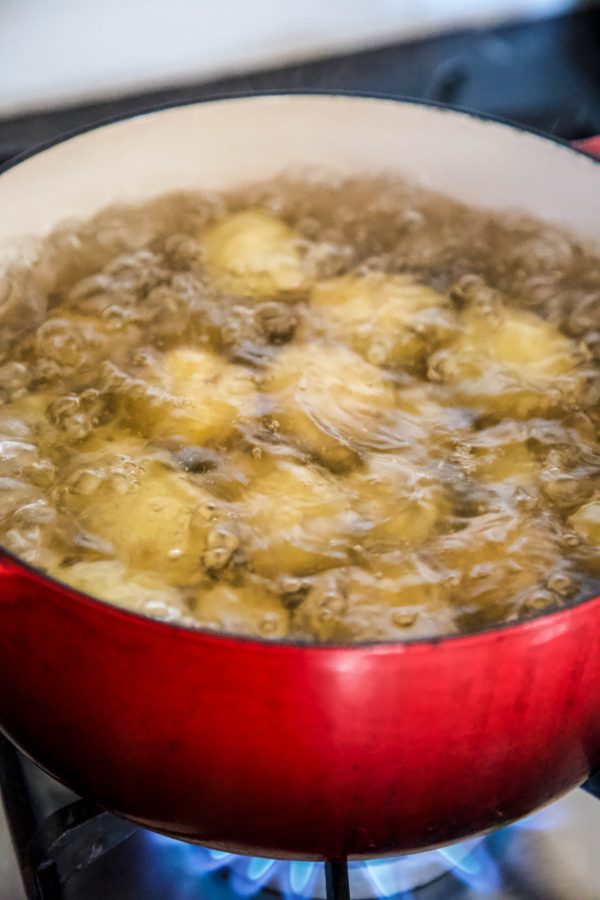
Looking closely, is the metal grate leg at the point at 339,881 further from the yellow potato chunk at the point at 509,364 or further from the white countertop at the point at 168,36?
the white countertop at the point at 168,36

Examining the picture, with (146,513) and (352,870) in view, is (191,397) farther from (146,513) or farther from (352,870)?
(352,870)

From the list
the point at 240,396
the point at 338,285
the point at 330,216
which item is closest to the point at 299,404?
the point at 240,396

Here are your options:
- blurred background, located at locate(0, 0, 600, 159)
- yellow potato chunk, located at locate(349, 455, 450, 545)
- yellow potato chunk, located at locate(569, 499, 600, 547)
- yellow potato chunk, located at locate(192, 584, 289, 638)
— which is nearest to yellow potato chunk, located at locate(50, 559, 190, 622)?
yellow potato chunk, located at locate(192, 584, 289, 638)

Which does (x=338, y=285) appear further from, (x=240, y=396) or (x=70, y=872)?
(x=70, y=872)

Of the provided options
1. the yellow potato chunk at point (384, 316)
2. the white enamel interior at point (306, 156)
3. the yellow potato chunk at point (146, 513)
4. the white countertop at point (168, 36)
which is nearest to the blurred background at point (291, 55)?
the white countertop at point (168, 36)

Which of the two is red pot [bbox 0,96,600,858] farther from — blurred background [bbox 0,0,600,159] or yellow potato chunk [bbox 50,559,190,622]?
blurred background [bbox 0,0,600,159]
